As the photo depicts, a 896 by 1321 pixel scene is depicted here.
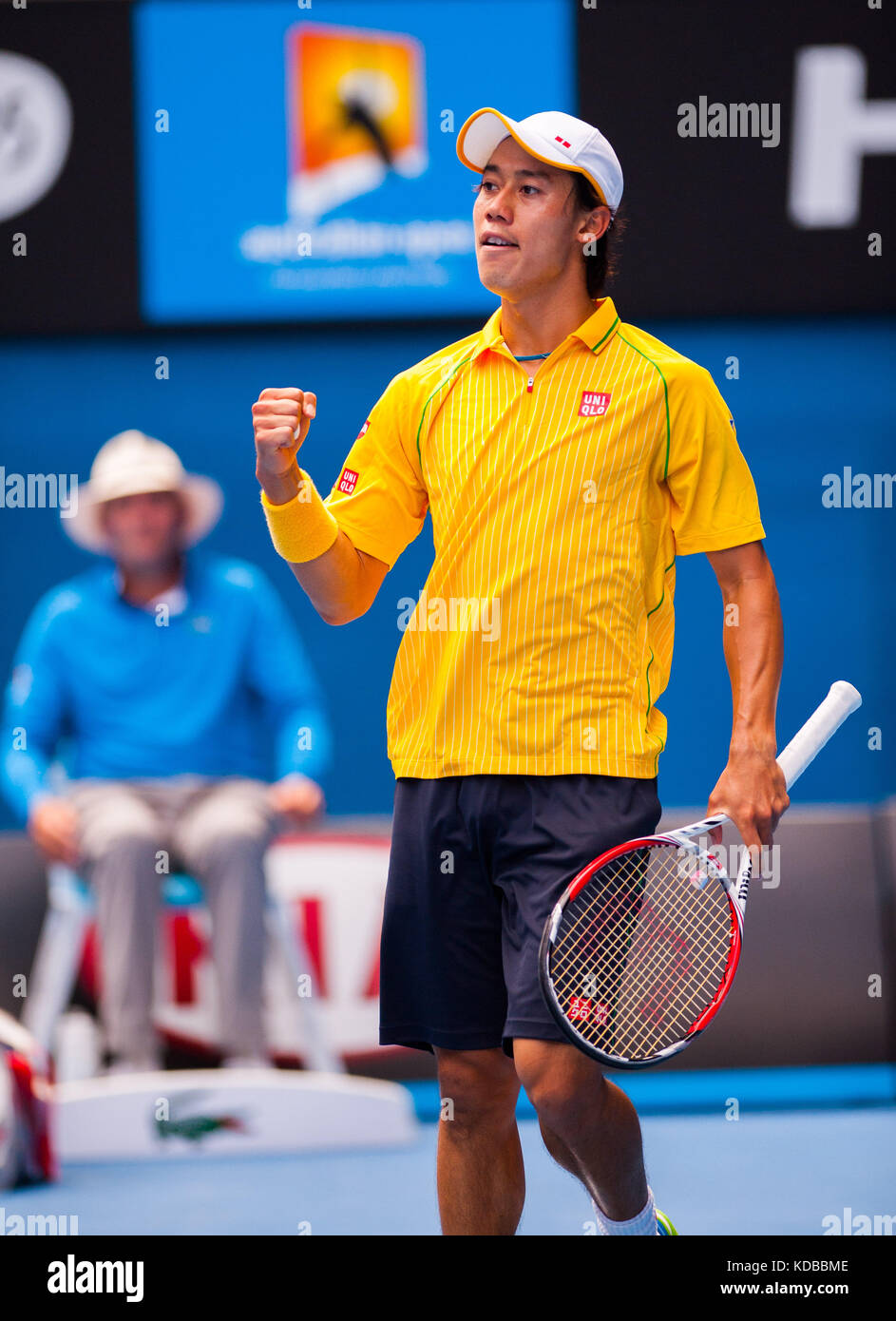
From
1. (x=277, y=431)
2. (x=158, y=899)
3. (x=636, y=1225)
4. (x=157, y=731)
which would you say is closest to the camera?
(x=277, y=431)

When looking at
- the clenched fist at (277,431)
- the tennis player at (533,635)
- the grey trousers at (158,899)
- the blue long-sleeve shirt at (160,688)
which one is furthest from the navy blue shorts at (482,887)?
the blue long-sleeve shirt at (160,688)

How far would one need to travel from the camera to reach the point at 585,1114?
2477mm

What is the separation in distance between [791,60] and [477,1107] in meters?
3.61

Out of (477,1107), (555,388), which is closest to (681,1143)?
(477,1107)

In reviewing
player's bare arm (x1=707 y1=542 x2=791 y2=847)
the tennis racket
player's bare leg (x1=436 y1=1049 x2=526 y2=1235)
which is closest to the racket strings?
the tennis racket

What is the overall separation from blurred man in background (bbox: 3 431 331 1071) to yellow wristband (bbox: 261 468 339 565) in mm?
2154

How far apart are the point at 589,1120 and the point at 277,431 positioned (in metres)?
1.12

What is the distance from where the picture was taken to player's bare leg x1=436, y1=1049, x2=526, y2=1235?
2592mm

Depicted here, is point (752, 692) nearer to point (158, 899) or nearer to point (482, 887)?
point (482, 887)

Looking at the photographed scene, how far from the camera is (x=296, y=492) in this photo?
249 centimetres

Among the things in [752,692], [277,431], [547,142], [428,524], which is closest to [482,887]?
[752,692]

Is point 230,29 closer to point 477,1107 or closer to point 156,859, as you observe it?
point 156,859

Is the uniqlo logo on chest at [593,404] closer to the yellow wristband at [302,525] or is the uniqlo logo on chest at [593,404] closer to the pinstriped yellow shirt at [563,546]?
the pinstriped yellow shirt at [563,546]

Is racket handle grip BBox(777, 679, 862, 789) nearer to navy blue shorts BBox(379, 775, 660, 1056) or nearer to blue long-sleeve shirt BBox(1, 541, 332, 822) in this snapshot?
navy blue shorts BBox(379, 775, 660, 1056)
